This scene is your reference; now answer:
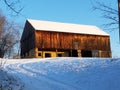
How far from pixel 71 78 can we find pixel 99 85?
8.19ft

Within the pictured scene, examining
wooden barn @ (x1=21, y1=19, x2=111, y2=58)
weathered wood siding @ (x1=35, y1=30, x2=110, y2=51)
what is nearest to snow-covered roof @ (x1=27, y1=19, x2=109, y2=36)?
wooden barn @ (x1=21, y1=19, x2=111, y2=58)

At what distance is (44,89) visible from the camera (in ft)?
50.0

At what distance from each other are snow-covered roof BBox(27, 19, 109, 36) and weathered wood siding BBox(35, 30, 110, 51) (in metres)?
0.66

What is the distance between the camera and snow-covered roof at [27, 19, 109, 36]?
50219 mm

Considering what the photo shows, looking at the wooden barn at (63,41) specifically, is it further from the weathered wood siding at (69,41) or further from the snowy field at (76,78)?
the snowy field at (76,78)

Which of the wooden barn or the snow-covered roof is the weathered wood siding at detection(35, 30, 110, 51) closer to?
the wooden barn

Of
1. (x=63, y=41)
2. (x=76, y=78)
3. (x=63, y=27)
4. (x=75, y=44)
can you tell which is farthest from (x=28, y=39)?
(x=76, y=78)

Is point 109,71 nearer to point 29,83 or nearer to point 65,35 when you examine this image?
point 29,83

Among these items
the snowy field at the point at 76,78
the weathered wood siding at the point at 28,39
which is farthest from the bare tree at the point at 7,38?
the snowy field at the point at 76,78

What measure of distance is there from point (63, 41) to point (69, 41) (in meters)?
1.00

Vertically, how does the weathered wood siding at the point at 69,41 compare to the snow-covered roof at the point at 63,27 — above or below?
below

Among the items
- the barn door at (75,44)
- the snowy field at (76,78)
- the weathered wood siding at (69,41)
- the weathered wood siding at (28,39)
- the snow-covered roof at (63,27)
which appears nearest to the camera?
the snowy field at (76,78)

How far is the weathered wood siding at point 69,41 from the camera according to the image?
4878 centimetres

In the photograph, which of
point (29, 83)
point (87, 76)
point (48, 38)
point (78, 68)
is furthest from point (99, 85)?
point (48, 38)
